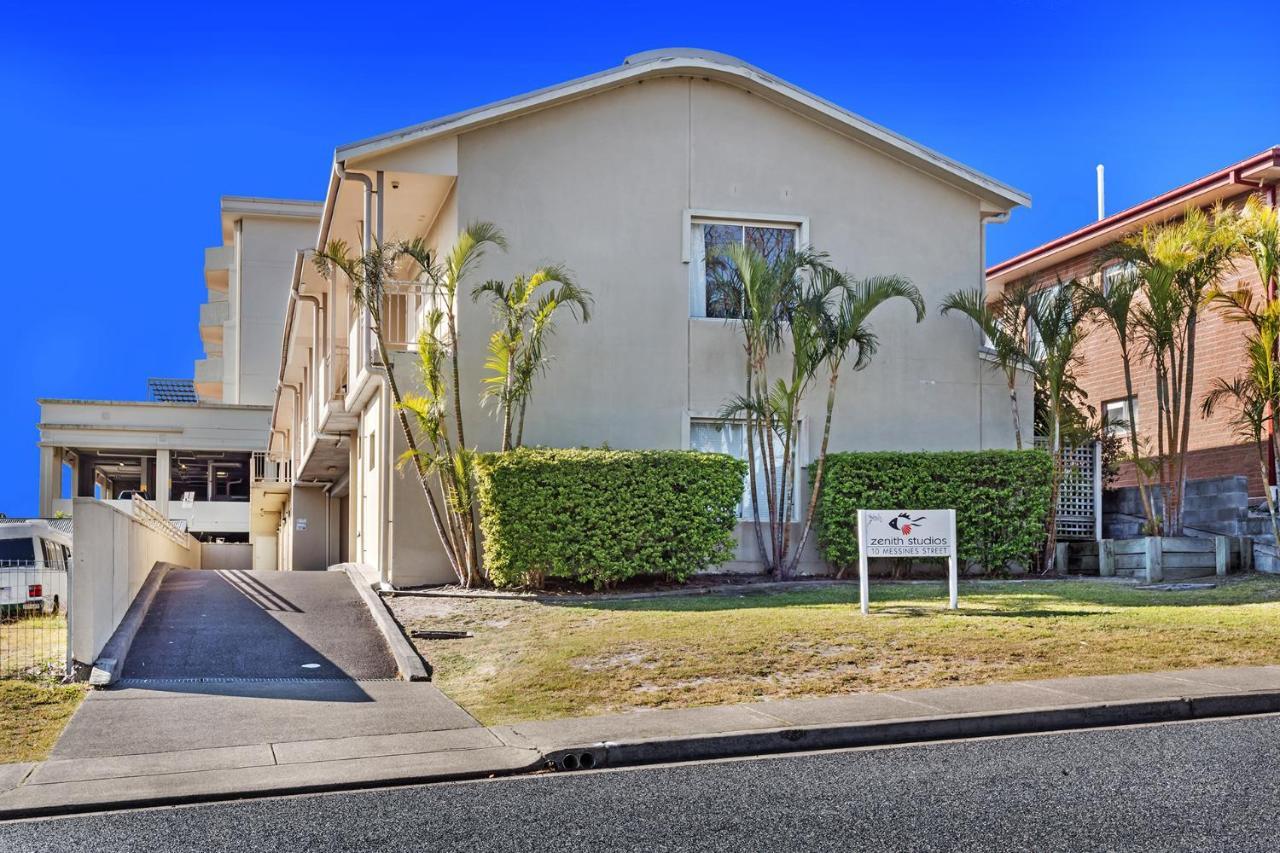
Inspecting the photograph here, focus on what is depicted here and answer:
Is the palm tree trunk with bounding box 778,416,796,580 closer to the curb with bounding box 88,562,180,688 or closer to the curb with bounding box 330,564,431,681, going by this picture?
the curb with bounding box 330,564,431,681

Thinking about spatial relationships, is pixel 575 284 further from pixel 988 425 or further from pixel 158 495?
pixel 158 495

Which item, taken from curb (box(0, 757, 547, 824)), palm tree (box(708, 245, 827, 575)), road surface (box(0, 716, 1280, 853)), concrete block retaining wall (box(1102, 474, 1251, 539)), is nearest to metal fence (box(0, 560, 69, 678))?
curb (box(0, 757, 547, 824))

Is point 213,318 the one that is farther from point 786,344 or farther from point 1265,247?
point 1265,247

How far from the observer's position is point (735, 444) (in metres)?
18.1

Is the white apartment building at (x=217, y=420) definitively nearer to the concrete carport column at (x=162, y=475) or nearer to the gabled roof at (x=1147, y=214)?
the concrete carport column at (x=162, y=475)

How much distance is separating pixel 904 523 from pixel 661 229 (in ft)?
21.2

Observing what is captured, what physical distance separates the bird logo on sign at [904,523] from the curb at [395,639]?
196 inches

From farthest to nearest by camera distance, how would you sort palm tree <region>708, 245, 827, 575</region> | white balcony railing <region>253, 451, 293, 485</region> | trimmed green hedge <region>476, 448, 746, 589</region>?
white balcony railing <region>253, 451, 293, 485</region>
palm tree <region>708, 245, 827, 575</region>
trimmed green hedge <region>476, 448, 746, 589</region>

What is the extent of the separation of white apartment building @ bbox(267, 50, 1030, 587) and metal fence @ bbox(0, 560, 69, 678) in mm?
4056

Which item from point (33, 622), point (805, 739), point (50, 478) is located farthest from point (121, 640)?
point (50, 478)

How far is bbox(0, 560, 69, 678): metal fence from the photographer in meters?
11.2

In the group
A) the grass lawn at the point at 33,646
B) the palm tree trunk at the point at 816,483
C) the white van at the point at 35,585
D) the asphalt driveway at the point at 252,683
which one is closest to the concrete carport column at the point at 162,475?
the white van at the point at 35,585

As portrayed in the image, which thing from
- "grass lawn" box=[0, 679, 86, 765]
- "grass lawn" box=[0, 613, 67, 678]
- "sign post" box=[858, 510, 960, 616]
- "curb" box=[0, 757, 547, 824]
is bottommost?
"curb" box=[0, 757, 547, 824]

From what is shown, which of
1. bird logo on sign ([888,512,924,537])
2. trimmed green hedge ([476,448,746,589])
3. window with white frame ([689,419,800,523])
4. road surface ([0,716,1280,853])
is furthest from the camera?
window with white frame ([689,419,800,523])
